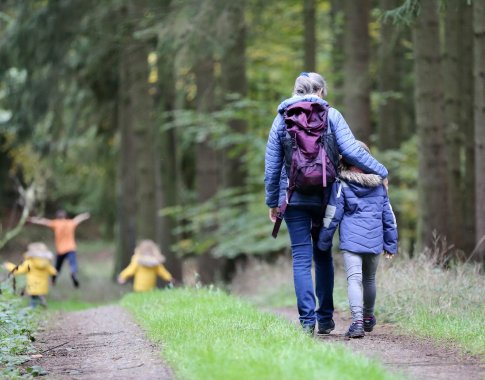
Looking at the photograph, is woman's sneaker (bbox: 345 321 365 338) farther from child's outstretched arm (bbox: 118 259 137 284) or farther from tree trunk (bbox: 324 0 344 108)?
tree trunk (bbox: 324 0 344 108)

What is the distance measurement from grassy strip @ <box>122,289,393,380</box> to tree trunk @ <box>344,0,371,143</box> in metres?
6.38

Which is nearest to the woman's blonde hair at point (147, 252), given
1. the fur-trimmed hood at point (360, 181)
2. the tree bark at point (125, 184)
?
the tree bark at point (125, 184)

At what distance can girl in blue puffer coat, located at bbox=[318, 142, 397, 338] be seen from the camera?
305 inches

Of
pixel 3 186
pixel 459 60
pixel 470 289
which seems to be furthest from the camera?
pixel 3 186

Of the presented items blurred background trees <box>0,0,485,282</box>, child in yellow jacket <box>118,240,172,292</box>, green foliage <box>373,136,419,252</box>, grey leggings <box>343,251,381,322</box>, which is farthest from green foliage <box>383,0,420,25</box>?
child in yellow jacket <box>118,240,172,292</box>

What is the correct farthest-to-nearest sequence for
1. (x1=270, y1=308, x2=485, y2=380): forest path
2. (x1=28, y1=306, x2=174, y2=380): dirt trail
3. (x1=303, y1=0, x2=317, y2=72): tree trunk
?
(x1=303, y1=0, x2=317, y2=72): tree trunk → (x1=28, y1=306, x2=174, y2=380): dirt trail → (x1=270, y1=308, x2=485, y2=380): forest path

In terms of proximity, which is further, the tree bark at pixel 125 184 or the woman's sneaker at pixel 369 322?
the tree bark at pixel 125 184

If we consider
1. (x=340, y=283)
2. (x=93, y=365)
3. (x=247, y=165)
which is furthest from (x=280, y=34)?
(x=93, y=365)

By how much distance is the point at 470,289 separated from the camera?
372 inches

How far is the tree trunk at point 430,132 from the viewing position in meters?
12.8

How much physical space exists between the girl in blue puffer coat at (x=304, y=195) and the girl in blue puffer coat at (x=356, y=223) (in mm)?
103

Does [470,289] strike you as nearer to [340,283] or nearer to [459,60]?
[340,283]

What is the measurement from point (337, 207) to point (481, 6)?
15.4 feet

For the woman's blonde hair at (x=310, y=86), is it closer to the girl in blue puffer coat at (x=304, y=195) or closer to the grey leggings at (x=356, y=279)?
the girl in blue puffer coat at (x=304, y=195)
